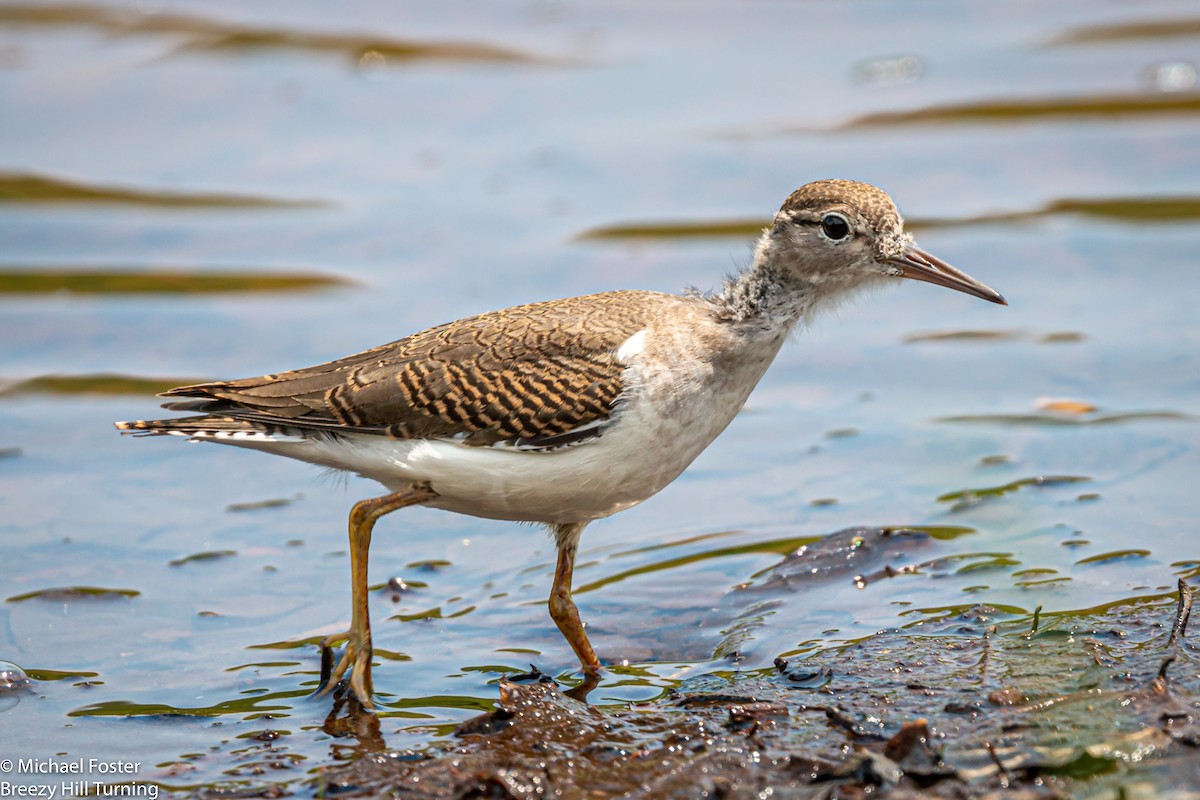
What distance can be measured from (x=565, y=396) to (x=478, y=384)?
1.74 feet

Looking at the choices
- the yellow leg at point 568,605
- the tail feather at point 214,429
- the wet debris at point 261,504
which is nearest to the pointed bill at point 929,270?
the yellow leg at point 568,605

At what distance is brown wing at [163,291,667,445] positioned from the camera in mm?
8094

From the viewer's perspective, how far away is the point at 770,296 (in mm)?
8344

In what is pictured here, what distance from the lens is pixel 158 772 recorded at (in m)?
7.20

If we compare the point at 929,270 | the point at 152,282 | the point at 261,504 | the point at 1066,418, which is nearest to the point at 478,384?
the point at 929,270

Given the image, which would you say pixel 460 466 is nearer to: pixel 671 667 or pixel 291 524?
pixel 671 667

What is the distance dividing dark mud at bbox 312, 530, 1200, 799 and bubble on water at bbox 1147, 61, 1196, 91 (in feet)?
32.4

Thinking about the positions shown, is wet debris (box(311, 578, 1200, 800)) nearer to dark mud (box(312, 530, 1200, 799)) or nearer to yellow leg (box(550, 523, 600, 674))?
dark mud (box(312, 530, 1200, 799))

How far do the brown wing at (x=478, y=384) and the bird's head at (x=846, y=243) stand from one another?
0.85 meters

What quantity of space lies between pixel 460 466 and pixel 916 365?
216 inches

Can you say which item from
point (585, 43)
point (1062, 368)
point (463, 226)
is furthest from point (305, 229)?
point (1062, 368)

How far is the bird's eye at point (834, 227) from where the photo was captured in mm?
8227

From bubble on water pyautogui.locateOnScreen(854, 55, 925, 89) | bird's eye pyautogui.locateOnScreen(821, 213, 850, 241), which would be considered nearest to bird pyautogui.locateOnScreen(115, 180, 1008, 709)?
bird's eye pyautogui.locateOnScreen(821, 213, 850, 241)

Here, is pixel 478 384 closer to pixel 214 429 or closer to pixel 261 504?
pixel 214 429
